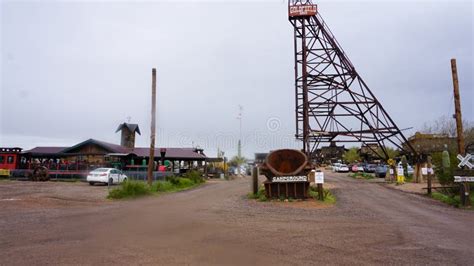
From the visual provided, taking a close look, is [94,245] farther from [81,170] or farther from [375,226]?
[81,170]

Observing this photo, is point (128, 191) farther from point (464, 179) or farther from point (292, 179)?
point (464, 179)

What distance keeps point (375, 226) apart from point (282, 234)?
10.6ft

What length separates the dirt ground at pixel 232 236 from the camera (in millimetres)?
7742

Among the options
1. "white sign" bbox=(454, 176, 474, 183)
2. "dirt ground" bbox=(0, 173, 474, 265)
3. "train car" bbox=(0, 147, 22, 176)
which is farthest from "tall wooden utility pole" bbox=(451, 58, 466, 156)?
"train car" bbox=(0, 147, 22, 176)

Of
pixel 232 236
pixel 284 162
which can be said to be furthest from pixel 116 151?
pixel 232 236

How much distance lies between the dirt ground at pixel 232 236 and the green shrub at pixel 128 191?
17.0 ft

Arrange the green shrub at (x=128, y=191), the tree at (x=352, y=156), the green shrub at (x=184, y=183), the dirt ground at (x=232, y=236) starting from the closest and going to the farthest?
1. the dirt ground at (x=232, y=236)
2. the green shrub at (x=128, y=191)
3. the green shrub at (x=184, y=183)
4. the tree at (x=352, y=156)

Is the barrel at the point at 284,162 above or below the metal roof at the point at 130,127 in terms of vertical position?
below

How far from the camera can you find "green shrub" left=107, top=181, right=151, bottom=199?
20.9 metres

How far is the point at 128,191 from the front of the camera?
21.7 metres

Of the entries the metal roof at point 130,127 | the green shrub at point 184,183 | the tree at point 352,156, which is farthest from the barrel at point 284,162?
the tree at point 352,156

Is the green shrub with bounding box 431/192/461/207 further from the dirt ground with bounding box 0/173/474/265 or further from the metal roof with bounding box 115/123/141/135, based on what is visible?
the metal roof with bounding box 115/123/141/135

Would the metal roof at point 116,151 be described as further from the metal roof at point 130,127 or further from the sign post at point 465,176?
the sign post at point 465,176

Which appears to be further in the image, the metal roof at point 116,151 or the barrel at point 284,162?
the metal roof at point 116,151
